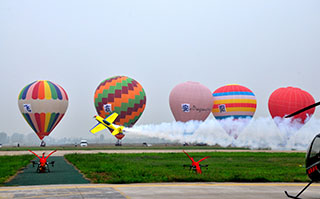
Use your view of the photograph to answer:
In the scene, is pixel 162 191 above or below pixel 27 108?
below

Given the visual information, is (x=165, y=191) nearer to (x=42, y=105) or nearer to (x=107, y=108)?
(x=107, y=108)

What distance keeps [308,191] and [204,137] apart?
81.2 ft

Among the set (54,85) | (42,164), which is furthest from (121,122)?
(42,164)

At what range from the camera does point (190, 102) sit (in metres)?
91.2

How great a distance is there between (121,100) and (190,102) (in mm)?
14657

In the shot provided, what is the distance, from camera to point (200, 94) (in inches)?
3629

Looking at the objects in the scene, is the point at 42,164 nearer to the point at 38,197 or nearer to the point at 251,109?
→ the point at 38,197

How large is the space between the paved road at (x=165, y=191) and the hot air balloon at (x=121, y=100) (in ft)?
210

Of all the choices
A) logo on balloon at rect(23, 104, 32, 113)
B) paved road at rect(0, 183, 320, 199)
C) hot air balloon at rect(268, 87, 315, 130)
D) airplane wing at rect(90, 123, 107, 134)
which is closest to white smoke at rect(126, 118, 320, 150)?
airplane wing at rect(90, 123, 107, 134)

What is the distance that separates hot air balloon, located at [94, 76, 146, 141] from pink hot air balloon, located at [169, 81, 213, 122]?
24.2 feet

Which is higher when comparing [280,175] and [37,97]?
[37,97]

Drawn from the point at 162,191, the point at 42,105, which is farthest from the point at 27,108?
the point at 162,191

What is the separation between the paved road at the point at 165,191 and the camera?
813 inches

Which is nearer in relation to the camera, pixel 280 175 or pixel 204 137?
pixel 280 175
